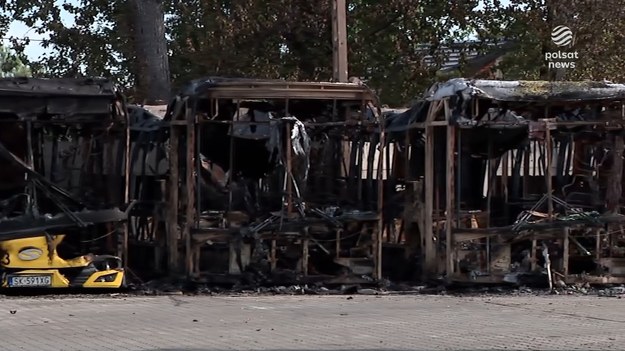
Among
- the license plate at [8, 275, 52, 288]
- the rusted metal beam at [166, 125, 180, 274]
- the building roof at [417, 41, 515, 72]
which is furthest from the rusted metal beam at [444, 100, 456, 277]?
the building roof at [417, 41, 515, 72]

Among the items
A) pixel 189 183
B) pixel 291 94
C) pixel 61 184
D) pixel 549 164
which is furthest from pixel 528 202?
pixel 61 184

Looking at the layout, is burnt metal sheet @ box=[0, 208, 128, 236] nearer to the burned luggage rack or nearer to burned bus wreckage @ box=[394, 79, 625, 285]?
the burned luggage rack

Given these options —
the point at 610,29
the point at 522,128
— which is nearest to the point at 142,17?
the point at 610,29

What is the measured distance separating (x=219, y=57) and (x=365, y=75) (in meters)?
3.63

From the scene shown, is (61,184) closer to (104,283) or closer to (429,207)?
(104,283)

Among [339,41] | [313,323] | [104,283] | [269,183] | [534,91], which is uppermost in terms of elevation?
[339,41]

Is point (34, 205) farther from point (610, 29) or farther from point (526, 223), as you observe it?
point (610, 29)

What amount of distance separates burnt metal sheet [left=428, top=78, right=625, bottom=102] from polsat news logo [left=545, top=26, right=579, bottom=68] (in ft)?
35.1

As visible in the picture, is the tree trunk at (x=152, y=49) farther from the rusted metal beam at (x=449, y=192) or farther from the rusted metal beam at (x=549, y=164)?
the rusted metal beam at (x=549, y=164)

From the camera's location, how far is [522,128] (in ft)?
51.4

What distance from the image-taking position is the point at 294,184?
613 inches

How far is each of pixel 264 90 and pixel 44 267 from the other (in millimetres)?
3735

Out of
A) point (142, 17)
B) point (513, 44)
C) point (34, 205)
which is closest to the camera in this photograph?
point (34, 205)

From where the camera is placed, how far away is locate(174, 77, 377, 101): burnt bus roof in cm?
1534
